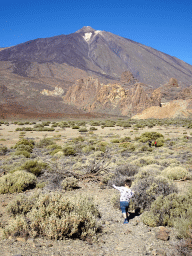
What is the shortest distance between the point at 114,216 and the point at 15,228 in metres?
2.20

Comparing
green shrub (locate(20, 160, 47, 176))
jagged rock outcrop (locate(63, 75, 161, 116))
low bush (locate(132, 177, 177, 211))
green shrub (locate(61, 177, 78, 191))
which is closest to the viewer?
low bush (locate(132, 177, 177, 211))

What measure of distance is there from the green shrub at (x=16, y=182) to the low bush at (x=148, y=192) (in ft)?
11.0

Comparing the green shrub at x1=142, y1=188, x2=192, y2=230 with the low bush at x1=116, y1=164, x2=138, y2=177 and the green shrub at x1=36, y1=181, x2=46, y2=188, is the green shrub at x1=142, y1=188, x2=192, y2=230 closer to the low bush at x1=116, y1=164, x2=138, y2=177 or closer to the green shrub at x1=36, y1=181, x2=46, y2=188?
the low bush at x1=116, y1=164, x2=138, y2=177

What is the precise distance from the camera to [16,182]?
6.52 m

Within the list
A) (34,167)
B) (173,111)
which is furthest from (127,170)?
(173,111)

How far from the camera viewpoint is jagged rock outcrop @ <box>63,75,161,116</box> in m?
68.2

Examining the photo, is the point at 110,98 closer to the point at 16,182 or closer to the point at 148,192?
the point at 16,182

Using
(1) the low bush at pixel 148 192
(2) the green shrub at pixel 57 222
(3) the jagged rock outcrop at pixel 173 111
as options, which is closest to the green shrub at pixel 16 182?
(2) the green shrub at pixel 57 222

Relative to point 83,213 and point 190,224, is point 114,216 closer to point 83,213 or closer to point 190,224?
point 83,213

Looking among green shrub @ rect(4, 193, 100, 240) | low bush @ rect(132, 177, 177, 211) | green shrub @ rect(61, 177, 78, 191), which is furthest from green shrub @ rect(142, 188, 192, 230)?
green shrub @ rect(61, 177, 78, 191)

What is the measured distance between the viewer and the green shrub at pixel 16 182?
6.30 m

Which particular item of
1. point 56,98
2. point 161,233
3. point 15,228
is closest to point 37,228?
point 15,228

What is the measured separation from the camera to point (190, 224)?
146 inches

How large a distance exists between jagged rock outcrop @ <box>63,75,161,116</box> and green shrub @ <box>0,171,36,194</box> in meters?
62.2
